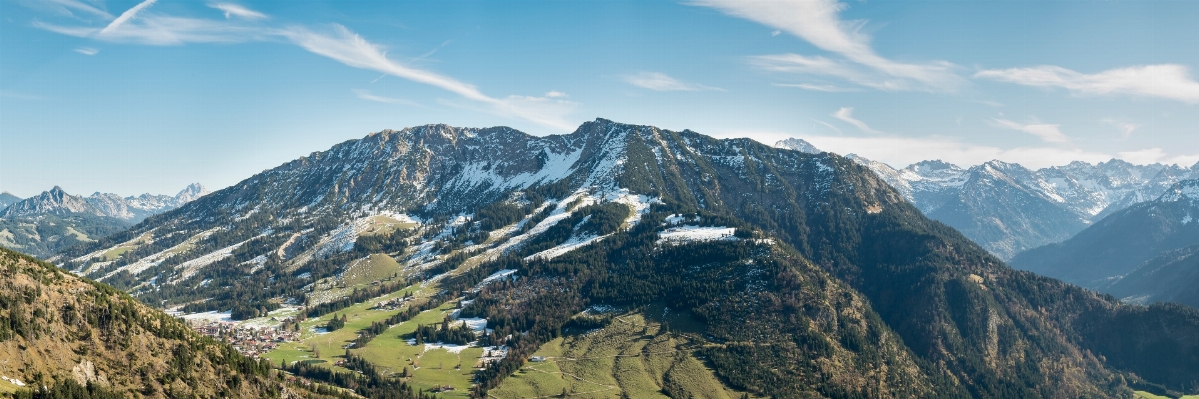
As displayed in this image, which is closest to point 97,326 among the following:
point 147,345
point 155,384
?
point 147,345

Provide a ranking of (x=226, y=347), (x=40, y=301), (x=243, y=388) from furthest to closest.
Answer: (x=226, y=347), (x=243, y=388), (x=40, y=301)

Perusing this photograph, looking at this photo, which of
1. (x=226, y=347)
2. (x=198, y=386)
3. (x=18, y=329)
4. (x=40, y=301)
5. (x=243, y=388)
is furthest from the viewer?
(x=226, y=347)

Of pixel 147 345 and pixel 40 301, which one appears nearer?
pixel 40 301

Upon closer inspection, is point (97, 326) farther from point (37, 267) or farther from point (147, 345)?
point (37, 267)

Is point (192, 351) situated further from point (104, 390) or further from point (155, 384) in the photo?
point (104, 390)

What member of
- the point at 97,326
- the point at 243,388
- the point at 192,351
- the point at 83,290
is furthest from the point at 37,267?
the point at 243,388

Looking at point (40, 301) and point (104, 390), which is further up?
point (40, 301)

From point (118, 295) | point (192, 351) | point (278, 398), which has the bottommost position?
point (278, 398)
